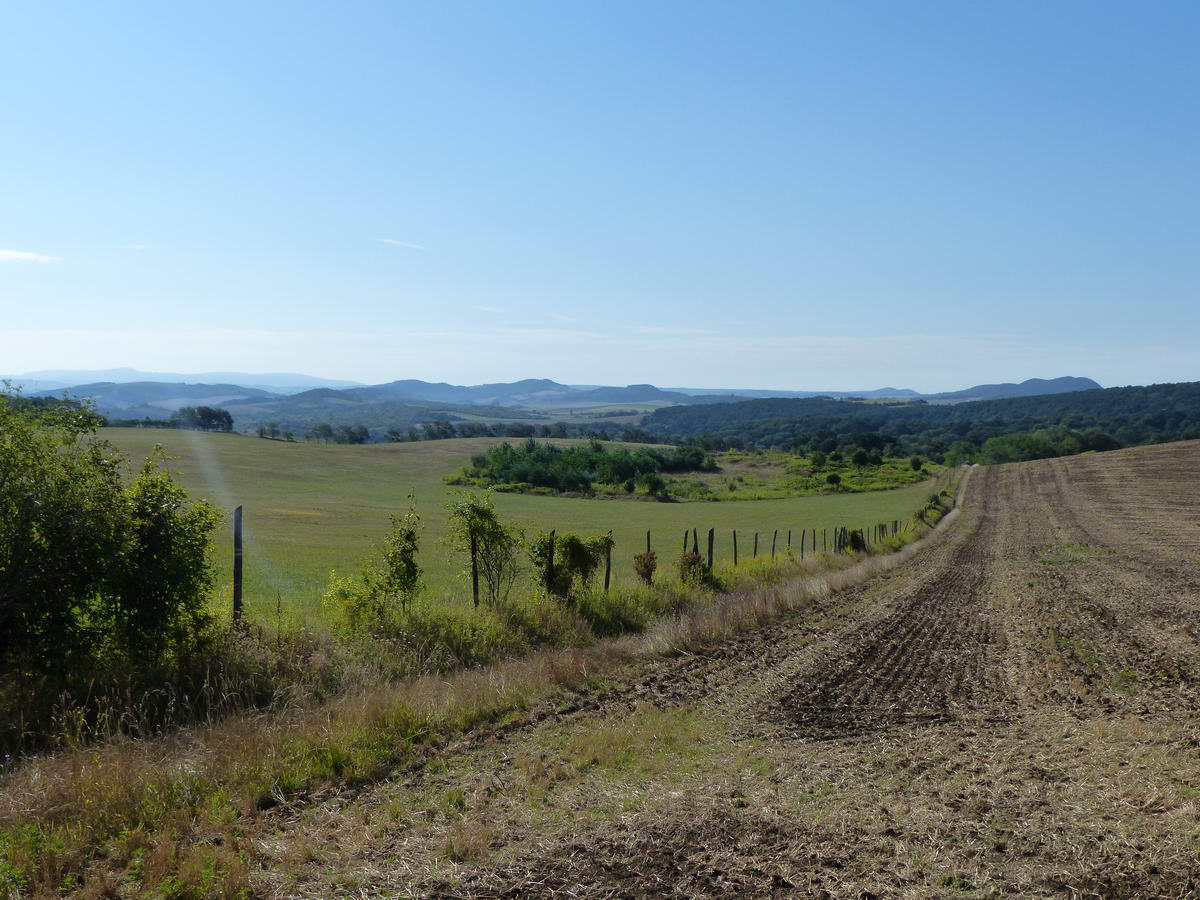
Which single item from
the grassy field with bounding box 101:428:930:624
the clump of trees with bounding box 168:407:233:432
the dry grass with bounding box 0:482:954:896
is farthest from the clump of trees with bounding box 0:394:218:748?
the clump of trees with bounding box 168:407:233:432

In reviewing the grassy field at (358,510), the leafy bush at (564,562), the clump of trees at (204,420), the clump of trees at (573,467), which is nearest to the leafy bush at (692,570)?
the grassy field at (358,510)

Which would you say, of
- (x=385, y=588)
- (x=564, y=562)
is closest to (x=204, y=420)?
(x=564, y=562)

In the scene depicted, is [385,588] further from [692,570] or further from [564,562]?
[692,570]

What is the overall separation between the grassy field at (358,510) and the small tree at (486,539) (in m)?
0.74

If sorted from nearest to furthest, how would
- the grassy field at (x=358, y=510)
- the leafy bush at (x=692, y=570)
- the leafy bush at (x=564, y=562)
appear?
the leafy bush at (x=564, y=562), the leafy bush at (x=692, y=570), the grassy field at (x=358, y=510)

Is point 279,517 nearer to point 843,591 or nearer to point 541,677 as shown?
point 843,591

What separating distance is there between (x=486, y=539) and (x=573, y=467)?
324 ft

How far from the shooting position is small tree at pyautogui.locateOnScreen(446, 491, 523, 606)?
16.2 meters

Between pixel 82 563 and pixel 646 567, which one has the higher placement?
pixel 82 563

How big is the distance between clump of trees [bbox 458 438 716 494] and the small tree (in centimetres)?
8576

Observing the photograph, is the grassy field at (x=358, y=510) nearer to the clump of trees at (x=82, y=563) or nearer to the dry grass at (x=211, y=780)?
the clump of trees at (x=82, y=563)

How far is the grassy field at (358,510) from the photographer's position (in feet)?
93.1

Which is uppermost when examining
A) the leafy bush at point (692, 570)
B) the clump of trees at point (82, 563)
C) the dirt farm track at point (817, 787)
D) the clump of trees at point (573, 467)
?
the clump of trees at point (82, 563)

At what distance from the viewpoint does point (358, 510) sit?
6694cm
